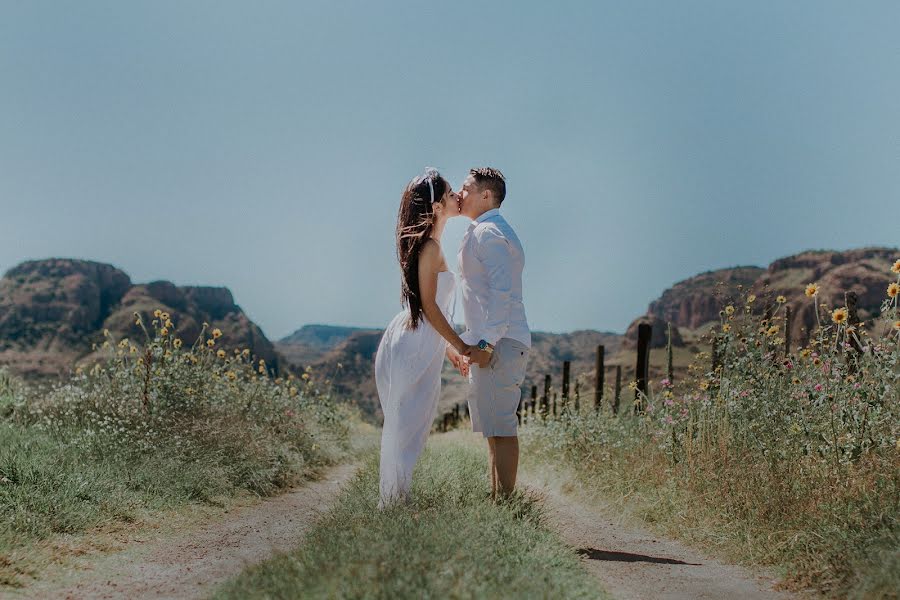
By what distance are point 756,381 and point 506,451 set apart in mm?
2658

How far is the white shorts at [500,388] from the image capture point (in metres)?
4.96

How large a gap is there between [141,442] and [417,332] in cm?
381

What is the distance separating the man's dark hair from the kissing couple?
146 millimetres

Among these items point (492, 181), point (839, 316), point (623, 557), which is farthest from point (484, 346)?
point (839, 316)

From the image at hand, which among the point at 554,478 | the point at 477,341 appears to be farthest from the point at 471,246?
the point at 554,478

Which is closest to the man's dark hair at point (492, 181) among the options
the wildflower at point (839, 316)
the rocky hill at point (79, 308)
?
the wildflower at point (839, 316)

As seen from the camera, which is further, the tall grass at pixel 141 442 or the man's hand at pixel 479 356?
the tall grass at pixel 141 442

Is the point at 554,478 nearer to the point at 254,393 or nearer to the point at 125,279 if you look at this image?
the point at 254,393

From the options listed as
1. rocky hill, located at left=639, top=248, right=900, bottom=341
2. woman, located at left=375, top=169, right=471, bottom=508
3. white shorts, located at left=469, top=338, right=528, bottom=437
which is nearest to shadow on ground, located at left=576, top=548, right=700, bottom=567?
white shorts, located at left=469, top=338, right=528, bottom=437

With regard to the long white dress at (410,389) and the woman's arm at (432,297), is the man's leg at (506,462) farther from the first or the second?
the woman's arm at (432,297)

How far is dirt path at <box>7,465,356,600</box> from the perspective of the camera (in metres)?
4.02

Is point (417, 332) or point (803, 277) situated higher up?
point (803, 277)

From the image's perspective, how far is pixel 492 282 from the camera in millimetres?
4871

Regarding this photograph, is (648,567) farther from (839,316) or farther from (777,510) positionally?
(839,316)
